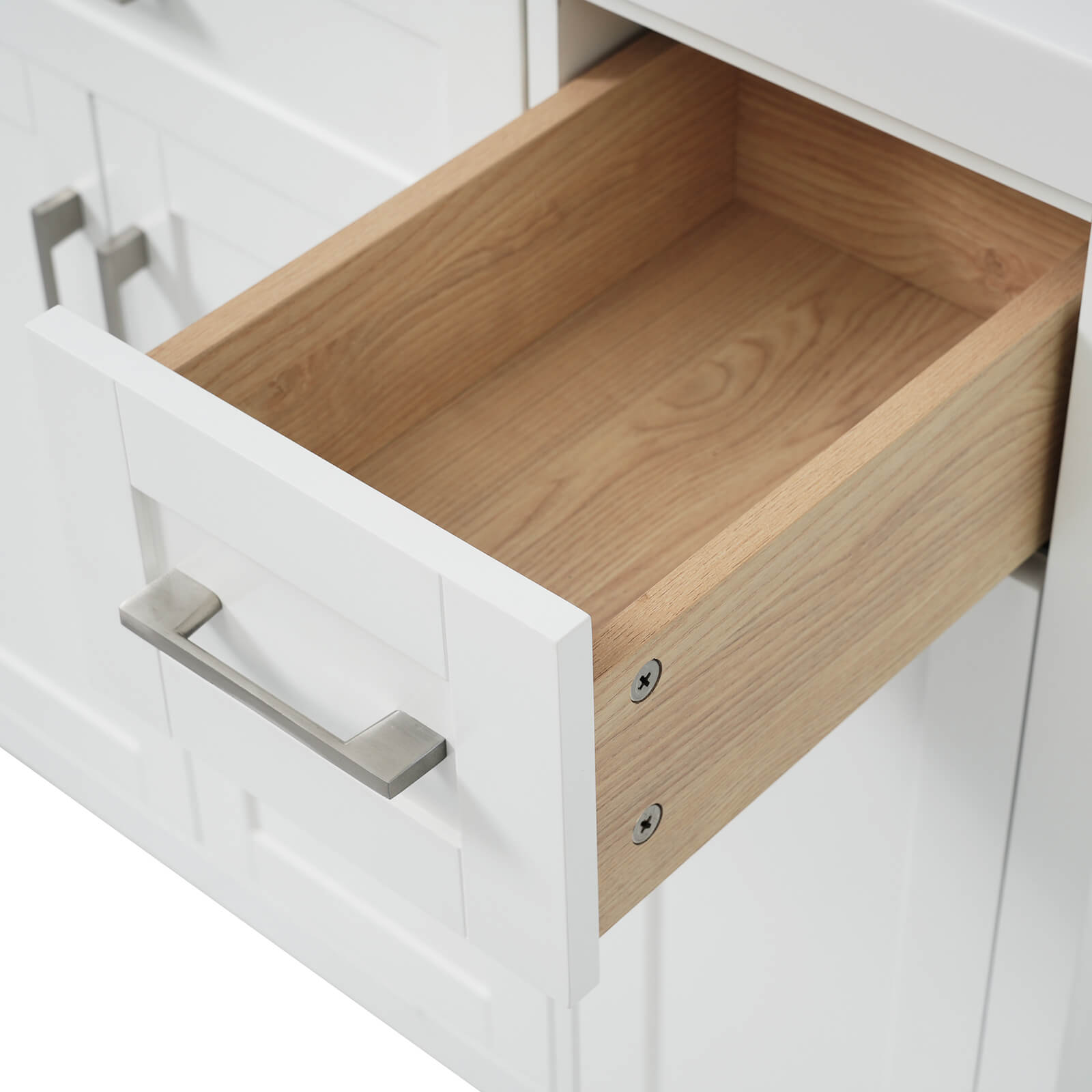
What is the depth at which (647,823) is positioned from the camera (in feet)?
2.17

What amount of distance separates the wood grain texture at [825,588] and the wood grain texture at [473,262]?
21 cm

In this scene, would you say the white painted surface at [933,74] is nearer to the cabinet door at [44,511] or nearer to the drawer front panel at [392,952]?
the cabinet door at [44,511]

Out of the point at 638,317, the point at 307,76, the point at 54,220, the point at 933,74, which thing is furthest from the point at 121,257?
the point at 933,74

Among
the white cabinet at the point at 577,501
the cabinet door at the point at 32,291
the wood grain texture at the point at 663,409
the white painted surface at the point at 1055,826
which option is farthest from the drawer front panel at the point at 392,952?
the wood grain texture at the point at 663,409

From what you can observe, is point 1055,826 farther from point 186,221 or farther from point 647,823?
point 186,221

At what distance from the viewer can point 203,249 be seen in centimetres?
111

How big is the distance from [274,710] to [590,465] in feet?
0.80

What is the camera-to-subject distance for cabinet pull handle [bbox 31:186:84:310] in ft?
3.75

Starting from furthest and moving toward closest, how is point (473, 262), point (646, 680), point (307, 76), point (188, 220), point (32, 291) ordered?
point (32, 291) → point (188, 220) → point (307, 76) → point (473, 262) → point (646, 680)

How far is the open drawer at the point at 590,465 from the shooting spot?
61 cm

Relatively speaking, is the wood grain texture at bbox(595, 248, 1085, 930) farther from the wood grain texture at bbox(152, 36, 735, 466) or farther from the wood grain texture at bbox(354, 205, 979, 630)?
the wood grain texture at bbox(152, 36, 735, 466)

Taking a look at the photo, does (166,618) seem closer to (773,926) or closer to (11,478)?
(773,926)

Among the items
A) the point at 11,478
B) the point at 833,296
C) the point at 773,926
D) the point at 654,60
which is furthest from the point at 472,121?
the point at 11,478

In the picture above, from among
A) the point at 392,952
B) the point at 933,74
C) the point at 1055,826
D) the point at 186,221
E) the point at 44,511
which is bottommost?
the point at 392,952
